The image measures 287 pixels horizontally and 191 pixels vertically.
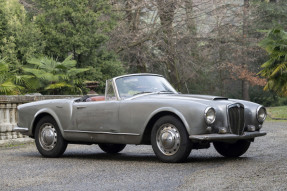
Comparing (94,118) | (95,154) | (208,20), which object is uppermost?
(208,20)

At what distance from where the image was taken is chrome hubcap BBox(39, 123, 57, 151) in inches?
409

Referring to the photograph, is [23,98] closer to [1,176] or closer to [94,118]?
[94,118]

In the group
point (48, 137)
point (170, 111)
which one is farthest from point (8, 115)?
point (170, 111)

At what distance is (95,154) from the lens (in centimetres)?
1103

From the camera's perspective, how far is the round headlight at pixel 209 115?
335 inches

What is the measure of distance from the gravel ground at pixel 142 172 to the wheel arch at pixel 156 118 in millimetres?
385

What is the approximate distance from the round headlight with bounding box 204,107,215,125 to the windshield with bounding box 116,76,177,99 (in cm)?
158

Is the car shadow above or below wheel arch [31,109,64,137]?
below

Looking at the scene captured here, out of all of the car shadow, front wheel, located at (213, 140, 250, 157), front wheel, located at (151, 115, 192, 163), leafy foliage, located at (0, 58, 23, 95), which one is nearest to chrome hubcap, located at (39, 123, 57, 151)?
the car shadow

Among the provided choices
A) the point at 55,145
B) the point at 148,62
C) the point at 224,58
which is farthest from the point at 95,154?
the point at 224,58

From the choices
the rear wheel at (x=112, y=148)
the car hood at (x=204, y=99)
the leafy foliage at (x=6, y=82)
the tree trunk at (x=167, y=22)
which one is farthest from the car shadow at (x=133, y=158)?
the tree trunk at (x=167, y=22)

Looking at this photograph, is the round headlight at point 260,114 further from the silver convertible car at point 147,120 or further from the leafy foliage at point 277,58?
the leafy foliage at point 277,58

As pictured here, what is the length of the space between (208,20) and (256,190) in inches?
1192

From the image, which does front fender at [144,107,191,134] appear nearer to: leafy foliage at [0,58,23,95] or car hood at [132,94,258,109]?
car hood at [132,94,258,109]
